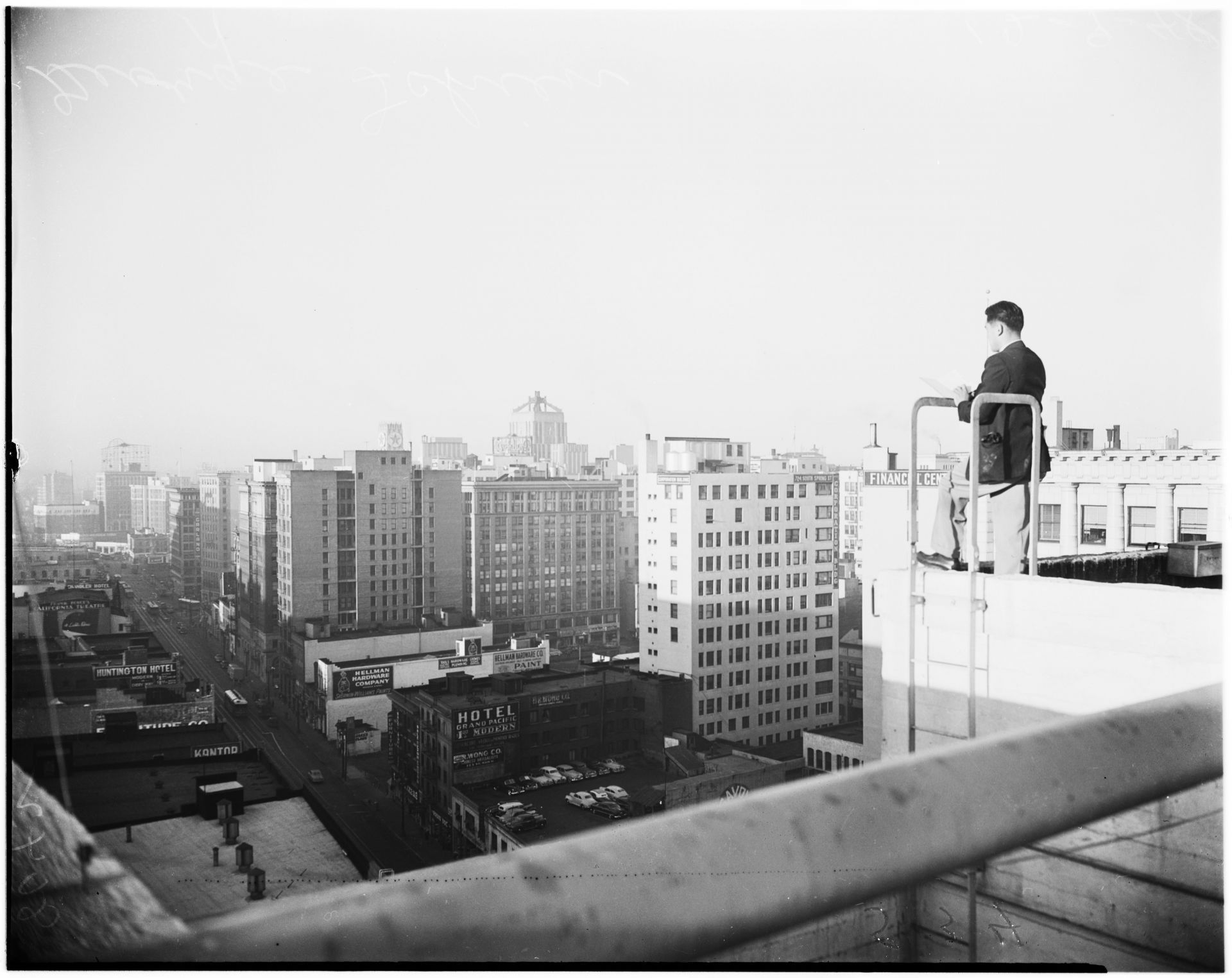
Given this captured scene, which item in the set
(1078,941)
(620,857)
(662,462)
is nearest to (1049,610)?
(1078,941)

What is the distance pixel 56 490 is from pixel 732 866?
2578 mm

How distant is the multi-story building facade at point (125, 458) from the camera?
9.39 ft

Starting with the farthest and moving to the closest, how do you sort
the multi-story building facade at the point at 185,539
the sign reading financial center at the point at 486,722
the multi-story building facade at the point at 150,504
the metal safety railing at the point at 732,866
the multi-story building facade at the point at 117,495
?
the sign reading financial center at the point at 486,722
the multi-story building facade at the point at 185,539
the multi-story building facade at the point at 150,504
the multi-story building facade at the point at 117,495
the metal safety railing at the point at 732,866

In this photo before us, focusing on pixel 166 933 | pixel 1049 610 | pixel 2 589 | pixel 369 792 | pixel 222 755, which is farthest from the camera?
pixel 369 792

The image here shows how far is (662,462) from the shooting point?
34.9 ft

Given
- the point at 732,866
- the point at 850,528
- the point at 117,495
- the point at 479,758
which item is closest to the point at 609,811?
the point at 479,758

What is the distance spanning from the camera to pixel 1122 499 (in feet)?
23.6

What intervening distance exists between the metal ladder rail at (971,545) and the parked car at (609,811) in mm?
3708

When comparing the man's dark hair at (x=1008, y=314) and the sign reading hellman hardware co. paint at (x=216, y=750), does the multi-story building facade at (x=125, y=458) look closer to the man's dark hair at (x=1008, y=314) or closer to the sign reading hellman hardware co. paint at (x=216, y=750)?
the sign reading hellman hardware co. paint at (x=216, y=750)

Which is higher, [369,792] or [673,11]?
[673,11]

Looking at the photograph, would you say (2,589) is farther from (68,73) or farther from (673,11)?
(673,11)

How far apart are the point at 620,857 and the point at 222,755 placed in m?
4.36

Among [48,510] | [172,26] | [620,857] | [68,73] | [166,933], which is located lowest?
[166,933]

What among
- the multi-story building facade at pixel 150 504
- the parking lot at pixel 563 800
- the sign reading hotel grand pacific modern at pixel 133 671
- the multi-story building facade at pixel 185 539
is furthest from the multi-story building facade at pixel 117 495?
the parking lot at pixel 563 800
